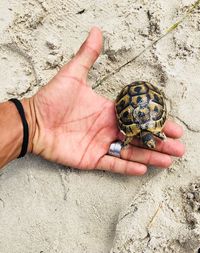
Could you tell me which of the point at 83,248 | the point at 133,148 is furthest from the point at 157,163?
the point at 83,248

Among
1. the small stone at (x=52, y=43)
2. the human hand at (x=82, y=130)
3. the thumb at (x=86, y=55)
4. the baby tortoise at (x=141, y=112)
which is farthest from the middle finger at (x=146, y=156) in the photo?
the small stone at (x=52, y=43)

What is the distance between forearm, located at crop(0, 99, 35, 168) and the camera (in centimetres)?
332

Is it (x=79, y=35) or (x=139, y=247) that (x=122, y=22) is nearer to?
(x=79, y=35)

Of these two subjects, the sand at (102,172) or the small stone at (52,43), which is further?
the small stone at (52,43)

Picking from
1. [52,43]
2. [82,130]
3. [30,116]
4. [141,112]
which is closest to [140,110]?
[141,112]

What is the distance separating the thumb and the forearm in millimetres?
360

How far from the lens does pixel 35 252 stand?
142 inches

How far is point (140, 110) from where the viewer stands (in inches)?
135

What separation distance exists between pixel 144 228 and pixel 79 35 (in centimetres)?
145

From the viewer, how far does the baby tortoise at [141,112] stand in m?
3.41

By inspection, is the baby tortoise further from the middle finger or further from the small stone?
the small stone

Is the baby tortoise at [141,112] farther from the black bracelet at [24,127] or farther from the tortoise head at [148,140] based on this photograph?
the black bracelet at [24,127]

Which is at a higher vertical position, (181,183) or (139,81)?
(139,81)

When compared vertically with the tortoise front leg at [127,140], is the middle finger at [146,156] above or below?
below
